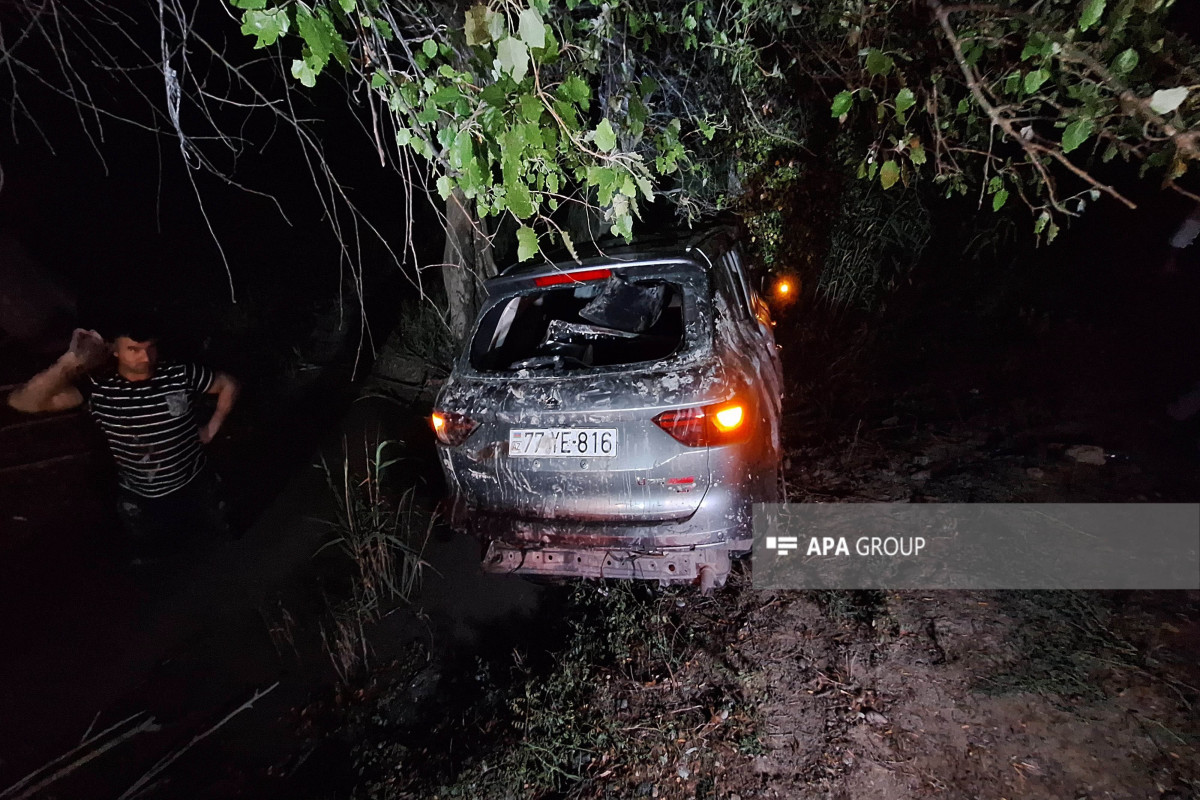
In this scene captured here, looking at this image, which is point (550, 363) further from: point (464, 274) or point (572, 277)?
point (464, 274)

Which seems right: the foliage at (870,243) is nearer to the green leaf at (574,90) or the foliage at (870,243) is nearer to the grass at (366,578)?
the green leaf at (574,90)

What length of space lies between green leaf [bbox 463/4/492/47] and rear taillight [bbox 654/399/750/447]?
1528 millimetres

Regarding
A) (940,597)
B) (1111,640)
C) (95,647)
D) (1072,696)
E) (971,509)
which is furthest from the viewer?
(971,509)

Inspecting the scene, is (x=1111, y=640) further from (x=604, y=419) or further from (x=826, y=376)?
(x=826, y=376)

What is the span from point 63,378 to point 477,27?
11.1 ft

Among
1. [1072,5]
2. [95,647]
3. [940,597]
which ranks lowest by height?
[95,647]

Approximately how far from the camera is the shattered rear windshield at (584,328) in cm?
304

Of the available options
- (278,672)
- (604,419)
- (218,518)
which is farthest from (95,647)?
(604,419)

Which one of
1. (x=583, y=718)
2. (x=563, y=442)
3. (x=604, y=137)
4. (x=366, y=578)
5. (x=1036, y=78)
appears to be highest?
(x=1036, y=78)

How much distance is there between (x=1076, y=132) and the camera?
1.90 m

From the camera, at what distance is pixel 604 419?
8.09ft

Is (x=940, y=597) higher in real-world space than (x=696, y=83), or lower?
lower

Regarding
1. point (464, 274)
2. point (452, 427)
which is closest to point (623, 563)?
point (452, 427)

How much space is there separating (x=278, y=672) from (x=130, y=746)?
633mm
